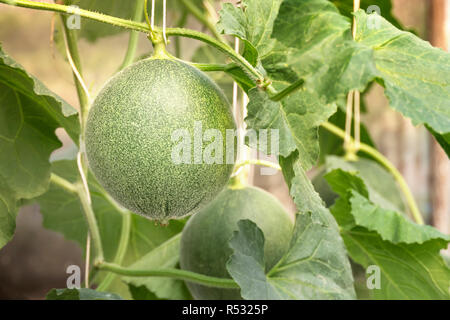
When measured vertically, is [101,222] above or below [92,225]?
above

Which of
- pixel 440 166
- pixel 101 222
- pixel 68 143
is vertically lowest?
pixel 101 222

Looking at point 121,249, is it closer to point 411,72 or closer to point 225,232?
point 225,232

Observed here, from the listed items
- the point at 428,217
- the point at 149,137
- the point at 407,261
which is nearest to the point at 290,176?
the point at 149,137

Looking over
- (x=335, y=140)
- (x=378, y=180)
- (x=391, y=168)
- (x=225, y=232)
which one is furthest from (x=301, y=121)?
(x=335, y=140)

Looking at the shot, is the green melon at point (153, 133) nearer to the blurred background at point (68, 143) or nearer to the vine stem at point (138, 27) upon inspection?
the vine stem at point (138, 27)

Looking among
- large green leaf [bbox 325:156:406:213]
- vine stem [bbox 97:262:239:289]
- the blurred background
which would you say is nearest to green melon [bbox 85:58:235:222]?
vine stem [bbox 97:262:239:289]

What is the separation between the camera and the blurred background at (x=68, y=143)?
7.00 feet

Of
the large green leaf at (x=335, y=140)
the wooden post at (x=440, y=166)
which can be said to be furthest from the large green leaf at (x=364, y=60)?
the wooden post at (x=440, y=166)

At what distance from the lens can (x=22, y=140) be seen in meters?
0.96

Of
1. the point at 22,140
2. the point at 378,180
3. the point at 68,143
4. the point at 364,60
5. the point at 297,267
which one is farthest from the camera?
the point at 68,143

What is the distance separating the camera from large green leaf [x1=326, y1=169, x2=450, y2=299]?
39.4 inches

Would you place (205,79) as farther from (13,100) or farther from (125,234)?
(125,234)

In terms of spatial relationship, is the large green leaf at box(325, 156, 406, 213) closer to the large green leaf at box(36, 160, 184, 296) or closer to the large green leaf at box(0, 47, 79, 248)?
the large green leaf at box(36, 160, 184, 296)

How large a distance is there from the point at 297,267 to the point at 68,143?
1656 millimetres
